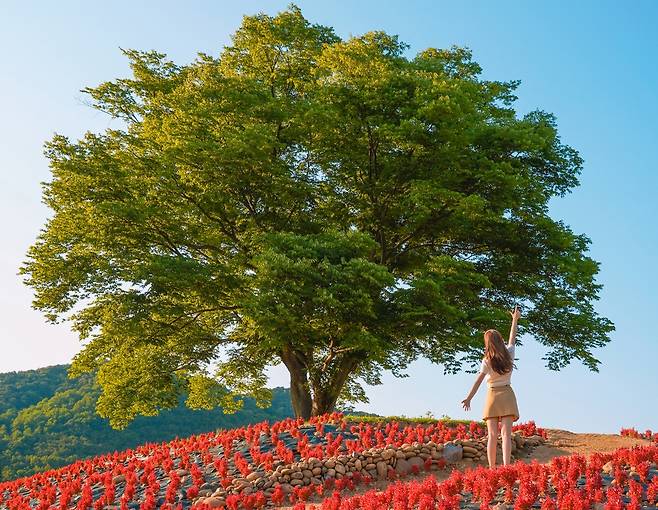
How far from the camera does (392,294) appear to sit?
21.3 meters

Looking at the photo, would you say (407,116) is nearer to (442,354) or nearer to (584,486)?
(442,354)

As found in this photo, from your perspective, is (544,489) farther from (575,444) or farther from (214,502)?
(575,444)

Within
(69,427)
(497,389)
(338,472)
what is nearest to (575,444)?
(497,389)

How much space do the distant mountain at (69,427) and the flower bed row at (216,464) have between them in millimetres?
36004

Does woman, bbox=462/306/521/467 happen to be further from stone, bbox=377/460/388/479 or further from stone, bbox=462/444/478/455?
stone, bbox=462/444/478/455

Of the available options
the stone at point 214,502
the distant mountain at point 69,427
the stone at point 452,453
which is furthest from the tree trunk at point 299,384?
the distant mountain at point 69,427

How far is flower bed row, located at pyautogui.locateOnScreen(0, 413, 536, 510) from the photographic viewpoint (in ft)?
45.6

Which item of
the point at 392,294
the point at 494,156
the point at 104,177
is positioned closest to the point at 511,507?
the point at 392,294

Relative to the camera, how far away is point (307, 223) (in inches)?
981

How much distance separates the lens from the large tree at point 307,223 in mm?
21047

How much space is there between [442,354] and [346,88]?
968cm

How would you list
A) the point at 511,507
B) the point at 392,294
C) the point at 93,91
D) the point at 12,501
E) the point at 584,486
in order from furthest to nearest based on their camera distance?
the point at 93,91 < the point at 392,294 < the point at 12,501 < the point at 584,486 < the point at 511,507

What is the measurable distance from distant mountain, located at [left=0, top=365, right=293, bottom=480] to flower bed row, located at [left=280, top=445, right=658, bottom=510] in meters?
45.7

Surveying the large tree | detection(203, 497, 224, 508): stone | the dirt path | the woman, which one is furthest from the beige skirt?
the large tree
